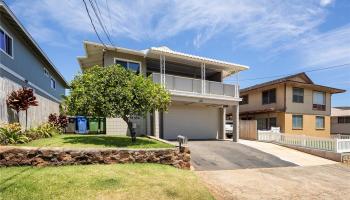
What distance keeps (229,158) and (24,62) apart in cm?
1332

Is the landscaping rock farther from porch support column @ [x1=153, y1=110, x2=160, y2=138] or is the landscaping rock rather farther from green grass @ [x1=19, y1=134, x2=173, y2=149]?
porch support column @ [x1=153, y1=110, x2=160, y2=138]

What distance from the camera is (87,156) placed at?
953cm

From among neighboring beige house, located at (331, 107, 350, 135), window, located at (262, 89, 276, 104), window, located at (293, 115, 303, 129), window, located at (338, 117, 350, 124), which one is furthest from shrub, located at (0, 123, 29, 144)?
window, located at (338, 117, 350, 124)

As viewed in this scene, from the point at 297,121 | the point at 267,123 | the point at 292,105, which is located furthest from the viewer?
the point at 267,123

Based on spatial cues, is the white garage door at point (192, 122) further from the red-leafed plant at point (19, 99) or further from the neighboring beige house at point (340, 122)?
the neighboring beige house at point (340, 122)

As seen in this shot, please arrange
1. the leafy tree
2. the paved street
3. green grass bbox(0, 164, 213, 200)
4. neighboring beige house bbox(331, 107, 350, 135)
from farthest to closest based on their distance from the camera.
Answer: neighboring beige house bbox(331, 107, 350, 135) → the leafy tree → the paved street → green grass bbox(0, 164, 213, 200)

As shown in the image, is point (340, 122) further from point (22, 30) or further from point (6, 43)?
point (6, 43)

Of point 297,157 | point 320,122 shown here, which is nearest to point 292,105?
point 320,122

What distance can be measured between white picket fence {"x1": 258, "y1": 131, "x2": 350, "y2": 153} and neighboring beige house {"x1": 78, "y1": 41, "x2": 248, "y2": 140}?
3.41m

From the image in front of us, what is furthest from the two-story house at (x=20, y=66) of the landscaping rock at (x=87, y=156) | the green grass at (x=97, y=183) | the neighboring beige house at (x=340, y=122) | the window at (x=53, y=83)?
the neighboring beige house at (x=340, y=122)

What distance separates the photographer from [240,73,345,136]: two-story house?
89.8 feet

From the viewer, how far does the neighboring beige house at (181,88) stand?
1784 centimetres

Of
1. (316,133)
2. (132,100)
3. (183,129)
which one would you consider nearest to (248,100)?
(316,133)

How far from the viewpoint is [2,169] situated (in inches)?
321
